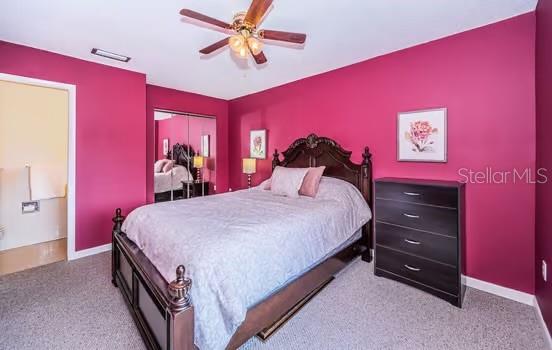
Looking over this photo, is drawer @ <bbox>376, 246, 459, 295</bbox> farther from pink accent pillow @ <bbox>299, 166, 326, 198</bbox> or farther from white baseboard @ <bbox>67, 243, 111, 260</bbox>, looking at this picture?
white baseboard @ <bbox>67, 243, 111, 260</bbox>

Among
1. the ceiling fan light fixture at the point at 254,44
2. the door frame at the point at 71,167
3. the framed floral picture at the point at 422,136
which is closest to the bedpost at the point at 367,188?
the framed floral picture at the point at 422,136

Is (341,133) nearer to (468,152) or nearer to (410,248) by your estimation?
(468,152)

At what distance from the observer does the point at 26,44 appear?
278 cm

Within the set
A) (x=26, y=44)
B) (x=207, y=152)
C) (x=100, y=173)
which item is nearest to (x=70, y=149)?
(x=100, y=173)

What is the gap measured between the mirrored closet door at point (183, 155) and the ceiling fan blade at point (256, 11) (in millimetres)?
3151

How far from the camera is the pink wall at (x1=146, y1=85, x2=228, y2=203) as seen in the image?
14.1ft

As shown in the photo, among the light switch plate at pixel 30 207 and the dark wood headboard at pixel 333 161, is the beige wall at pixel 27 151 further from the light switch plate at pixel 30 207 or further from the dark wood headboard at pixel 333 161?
the dark wood headboard at pixel 333 161

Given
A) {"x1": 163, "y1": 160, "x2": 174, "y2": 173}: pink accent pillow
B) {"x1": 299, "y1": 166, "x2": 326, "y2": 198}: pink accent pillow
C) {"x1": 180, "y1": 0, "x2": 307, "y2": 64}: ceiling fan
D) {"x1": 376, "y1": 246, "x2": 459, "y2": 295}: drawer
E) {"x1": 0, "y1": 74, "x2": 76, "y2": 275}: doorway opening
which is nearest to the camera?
{"x1": 180, "y1": 0, "x2": 307, "y2": 64}: ceiling fan

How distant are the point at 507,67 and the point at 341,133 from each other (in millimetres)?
1776

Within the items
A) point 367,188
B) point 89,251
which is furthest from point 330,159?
point 89,251

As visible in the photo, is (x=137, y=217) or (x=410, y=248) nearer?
(x=137, y=217)

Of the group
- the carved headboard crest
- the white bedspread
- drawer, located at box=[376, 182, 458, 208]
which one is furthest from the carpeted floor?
the carved headboard crest

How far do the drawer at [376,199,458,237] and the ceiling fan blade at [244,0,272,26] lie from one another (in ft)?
6.80

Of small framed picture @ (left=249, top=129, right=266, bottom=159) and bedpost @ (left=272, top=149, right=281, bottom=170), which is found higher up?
small framed picture @ (left=249, top=129, right=266, bottom=159)
